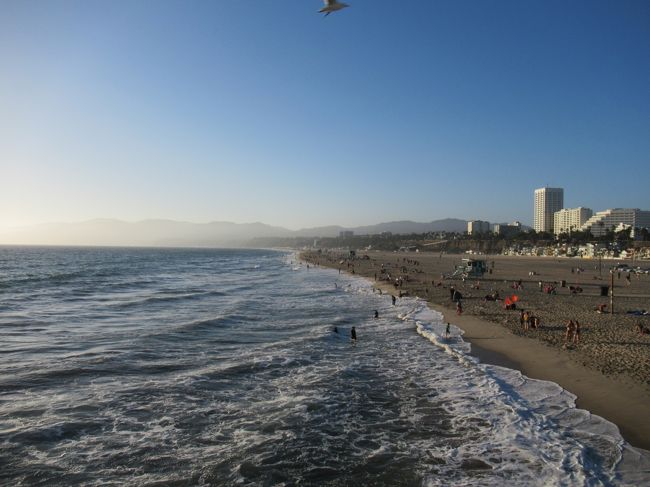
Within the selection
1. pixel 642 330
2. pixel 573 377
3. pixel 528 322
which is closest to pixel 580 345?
pixel 642 330

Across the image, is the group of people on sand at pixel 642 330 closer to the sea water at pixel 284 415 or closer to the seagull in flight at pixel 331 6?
the sea water at pixel 284 415

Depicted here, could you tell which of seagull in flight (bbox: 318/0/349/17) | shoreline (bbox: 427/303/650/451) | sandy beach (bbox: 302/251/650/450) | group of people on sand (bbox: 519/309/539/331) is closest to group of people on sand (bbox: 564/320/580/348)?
sandy beach (bbox: 302/251/650/450)

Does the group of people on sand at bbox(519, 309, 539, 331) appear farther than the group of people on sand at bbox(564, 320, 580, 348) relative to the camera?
Yes

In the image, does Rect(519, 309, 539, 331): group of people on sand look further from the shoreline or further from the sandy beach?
the shoreline

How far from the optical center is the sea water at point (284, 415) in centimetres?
795

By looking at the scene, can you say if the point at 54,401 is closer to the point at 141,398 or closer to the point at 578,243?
the point at 141,398

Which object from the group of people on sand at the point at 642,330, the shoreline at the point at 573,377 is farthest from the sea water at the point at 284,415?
the group of people on sand at the point at 642,330

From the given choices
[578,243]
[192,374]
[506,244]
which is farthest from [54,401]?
[506,244]

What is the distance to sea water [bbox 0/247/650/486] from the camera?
7.95m

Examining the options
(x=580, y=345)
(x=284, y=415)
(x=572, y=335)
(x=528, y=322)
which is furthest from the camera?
(x=528, y=322)

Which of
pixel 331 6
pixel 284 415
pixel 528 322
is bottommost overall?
pixel 284 415

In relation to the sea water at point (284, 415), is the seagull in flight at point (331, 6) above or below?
above

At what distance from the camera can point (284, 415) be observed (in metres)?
10.6

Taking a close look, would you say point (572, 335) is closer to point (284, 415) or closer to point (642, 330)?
point (642, 330)
